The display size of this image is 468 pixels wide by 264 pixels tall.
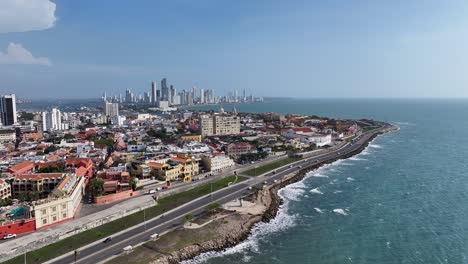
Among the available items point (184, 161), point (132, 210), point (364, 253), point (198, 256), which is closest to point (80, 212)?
point (132, 210)

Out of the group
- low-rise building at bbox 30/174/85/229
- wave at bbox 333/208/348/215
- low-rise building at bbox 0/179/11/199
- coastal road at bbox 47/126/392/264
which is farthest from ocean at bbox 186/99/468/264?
low-rise building at bbox 0/179/11/199

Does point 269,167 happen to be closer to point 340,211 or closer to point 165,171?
point 165,171

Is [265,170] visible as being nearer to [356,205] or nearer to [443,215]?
[356,205]

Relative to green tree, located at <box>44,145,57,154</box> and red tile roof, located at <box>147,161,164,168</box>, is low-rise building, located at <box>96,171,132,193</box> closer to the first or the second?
red tile roof, located at <box>147,161,164,168</box>

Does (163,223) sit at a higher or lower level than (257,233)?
higher

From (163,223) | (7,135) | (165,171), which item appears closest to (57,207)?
(163,223)

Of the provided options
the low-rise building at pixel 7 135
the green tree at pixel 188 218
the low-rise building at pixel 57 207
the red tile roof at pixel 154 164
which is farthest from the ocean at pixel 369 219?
the low-rise building at pixel 7 135

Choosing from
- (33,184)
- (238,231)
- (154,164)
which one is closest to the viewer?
(238,231)
